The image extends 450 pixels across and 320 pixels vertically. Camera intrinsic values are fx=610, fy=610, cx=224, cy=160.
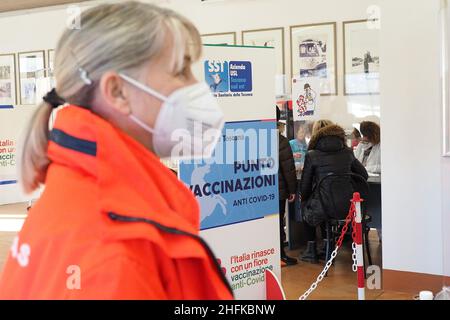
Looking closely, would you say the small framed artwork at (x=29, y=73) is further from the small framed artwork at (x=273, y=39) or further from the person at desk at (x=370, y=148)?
the person at desk at (x=370, y=148)

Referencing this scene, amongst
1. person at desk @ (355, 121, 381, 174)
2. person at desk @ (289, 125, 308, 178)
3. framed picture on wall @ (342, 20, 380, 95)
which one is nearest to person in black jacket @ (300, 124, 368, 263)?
person at desk @ (355, 121, 381, 174)

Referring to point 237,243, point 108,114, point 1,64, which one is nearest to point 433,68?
point 237,243

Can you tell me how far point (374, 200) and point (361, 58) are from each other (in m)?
1.96

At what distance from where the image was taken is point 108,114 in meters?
0.94

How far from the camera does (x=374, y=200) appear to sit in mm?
5883

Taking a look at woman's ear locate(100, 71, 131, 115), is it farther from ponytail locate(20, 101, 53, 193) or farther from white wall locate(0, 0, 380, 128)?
white wall locate(0, 0, 380, 128)

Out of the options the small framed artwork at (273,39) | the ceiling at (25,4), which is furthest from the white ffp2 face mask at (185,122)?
the ceiling at (25,4)

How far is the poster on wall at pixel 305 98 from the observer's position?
23.6 feet

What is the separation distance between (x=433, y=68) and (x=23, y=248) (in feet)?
13.1

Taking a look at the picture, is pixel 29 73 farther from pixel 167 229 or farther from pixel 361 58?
pixel 167 229

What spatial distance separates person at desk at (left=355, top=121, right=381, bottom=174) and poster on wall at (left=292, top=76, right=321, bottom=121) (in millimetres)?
1049

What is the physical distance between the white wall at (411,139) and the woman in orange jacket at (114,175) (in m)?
3.68

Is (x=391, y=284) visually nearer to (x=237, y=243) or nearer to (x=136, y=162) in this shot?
(x=237, y=243)

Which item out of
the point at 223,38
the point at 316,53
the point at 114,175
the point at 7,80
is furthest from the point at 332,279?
the point at 7,80
